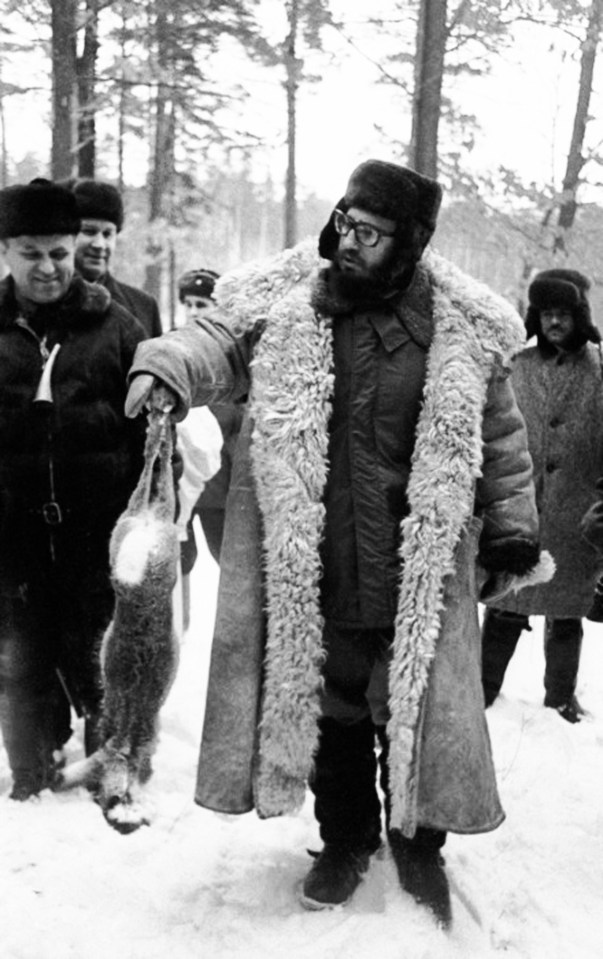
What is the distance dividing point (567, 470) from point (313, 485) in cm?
259

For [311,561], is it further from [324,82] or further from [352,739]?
[324,82]

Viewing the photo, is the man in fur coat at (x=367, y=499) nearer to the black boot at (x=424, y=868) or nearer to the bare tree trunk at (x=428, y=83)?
the black boot at (x=424, y=868)

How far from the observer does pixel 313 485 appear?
8.28ft

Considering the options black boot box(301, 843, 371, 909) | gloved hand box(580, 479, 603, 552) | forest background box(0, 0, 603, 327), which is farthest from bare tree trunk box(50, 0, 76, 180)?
black boot box(301, 843, 371, 909)

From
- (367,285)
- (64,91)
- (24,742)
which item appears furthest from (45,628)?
(64,91)

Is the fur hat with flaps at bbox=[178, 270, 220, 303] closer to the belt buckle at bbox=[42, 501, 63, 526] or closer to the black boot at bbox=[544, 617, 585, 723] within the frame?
the belt buckle at bbox=[42, 501, 63, 526]

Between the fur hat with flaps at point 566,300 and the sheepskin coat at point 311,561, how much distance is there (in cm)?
211

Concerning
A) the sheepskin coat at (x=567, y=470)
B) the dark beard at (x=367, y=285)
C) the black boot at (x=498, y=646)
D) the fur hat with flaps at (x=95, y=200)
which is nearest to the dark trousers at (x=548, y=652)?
the black boot at (x=498, y=646)

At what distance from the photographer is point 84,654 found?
3.54 m

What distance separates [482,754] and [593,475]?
97.5 inches

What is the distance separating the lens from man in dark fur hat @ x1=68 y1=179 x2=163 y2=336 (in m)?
4.39

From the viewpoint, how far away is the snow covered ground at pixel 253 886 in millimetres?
2613

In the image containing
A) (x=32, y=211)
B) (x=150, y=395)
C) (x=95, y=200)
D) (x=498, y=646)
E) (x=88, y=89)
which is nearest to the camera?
(x=150, y=395)

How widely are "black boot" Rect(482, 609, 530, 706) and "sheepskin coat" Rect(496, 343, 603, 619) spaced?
0.13 m
